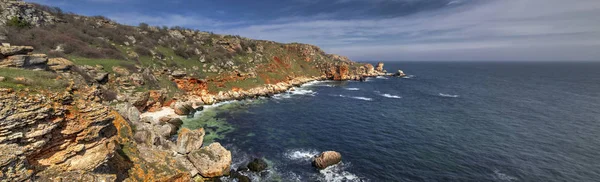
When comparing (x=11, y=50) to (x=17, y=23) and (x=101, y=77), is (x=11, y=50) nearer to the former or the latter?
(x=101, y=77)

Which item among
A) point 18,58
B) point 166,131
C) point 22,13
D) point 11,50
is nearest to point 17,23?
point 22,13

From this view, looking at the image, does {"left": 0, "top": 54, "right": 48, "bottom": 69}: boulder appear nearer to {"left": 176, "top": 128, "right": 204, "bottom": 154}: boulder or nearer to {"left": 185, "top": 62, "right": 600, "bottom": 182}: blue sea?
{"left": 176, "top": 128, "right": 204, "bottom": 154}: boulder

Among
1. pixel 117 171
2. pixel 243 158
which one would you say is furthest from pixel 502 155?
pixel 117 171

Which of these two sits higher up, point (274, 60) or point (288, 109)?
point (274, 60)

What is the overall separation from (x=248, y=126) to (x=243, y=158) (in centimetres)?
1533

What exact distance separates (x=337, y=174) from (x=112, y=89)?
46.4m

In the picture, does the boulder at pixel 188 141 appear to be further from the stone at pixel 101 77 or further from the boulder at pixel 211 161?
the stone at pixel 101 77

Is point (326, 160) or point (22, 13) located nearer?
point (326, 160)

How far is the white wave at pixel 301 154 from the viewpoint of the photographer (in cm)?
3666

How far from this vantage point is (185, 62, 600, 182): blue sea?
3322 centimetres

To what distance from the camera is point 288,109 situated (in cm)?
6706

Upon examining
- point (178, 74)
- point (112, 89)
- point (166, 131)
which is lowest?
point (166, 131)

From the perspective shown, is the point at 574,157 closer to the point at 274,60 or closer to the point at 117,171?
the point at 117,171

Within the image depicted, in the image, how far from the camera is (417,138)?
4506cm
